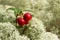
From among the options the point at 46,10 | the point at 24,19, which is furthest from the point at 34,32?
Result: the point at 46,10

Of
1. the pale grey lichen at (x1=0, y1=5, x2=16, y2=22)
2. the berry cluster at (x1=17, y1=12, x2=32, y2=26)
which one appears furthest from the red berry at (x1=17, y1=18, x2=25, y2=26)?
the pale grey lichen at (x1=0, y1=5, x2=16, y2=22)

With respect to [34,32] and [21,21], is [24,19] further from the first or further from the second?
[34,32]

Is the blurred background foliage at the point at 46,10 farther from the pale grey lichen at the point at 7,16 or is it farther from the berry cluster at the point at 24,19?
the berry cluster at the point at 24,19

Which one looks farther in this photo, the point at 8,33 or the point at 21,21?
the point at 21,21

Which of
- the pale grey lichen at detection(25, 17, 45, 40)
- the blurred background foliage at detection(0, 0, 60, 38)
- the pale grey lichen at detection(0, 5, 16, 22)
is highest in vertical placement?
the pale grey lichen at detection(0, 5, 16, 22)

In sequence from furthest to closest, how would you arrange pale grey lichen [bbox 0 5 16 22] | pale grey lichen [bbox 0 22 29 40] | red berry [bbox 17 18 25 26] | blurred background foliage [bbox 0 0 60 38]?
blurred background foliage [bbox 0 0 60 38] → pale grey lichen [bbox 0 5 16 22] → red berry [bbox 17 18 25 26] → pale grey lichen [bbox 0 22 29 40]

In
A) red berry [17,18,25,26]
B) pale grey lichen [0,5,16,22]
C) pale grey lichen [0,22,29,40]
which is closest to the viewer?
pale grey lichen [0,22,29,40]

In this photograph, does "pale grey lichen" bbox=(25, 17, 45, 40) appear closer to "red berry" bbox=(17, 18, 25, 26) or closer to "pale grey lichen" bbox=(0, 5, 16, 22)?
"red berry" bbox=(17, 18, 25, 26)

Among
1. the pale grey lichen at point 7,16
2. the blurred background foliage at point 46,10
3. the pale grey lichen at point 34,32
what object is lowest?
the blurred background foliage at point 46,10

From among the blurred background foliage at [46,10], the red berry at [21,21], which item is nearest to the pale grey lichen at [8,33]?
the red berry at [21,21]

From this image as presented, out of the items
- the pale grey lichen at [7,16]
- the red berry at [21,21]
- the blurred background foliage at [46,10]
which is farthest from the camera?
the blurred background foliage at [46,10]

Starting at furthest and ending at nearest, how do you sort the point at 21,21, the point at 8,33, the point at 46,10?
Answer: the point at 46,10 → the point at 21,21 → the point at 8,33

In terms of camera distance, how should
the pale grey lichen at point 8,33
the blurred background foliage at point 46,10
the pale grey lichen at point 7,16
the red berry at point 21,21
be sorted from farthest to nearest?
the blurred background foliage at point 46,10, the pale grey lichen at point 7,16, the red berry at point 21,21, the pale grey lichen at point 8,33

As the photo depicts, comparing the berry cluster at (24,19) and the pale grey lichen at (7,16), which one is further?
the pale grey lichen at (7,16)
